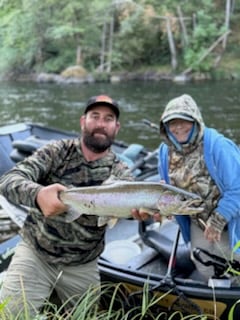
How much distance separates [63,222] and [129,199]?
625 mm

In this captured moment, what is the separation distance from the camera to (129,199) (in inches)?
101

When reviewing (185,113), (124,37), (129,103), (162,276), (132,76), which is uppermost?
(124,37)

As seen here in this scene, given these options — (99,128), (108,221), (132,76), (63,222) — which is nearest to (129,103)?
(132,76)

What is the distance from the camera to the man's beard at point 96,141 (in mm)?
3057

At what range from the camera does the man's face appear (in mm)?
3061

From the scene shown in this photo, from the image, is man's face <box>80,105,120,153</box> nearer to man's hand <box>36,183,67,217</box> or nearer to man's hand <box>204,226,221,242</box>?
man's hand <box>36,183,67,217</box>

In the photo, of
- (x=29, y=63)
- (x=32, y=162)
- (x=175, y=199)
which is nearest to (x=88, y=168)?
(x=32, y=162)

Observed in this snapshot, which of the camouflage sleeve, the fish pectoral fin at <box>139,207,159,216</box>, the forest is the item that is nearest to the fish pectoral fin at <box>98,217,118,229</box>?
the fish pectoral fin at <box>139,207,159,216</box>

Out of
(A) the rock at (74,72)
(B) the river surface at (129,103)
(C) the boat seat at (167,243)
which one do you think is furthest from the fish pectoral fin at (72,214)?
(A) the rock at (74,72)

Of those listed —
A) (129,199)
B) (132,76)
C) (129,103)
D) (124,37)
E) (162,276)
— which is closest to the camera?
(129,199)

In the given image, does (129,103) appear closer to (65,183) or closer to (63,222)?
(65,183)

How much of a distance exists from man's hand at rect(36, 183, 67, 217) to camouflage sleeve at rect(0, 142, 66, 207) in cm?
7

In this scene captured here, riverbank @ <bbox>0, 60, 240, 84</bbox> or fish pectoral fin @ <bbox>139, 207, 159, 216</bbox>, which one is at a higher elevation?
fish pectoral fin @ <bbox>139, 207, 159, 216</bbox>

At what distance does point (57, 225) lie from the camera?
3.04 metres
